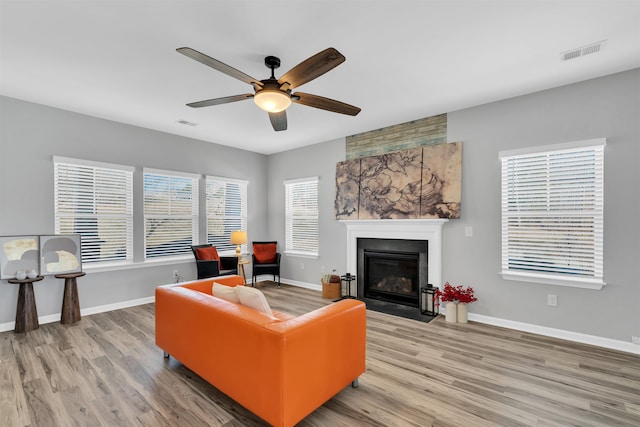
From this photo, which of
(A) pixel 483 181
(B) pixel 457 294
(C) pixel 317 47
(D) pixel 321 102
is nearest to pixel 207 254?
(D) pixel 321 102

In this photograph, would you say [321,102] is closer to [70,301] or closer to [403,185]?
[403,185]

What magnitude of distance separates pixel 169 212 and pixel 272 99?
3.62m

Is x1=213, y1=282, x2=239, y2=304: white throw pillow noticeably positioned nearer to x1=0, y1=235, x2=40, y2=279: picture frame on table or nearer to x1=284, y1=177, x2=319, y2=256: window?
x1=0, y1=235, x2=40, y2=279: picture frame on table

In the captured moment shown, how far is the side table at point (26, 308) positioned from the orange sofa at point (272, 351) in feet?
8.07

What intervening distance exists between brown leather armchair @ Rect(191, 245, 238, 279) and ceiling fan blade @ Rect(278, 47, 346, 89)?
355 centimetres

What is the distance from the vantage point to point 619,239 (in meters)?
3.06

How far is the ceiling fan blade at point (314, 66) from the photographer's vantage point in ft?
6.20

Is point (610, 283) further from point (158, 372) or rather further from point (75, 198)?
point (75, 198)

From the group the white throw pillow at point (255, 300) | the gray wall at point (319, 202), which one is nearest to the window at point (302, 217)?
the gray wall at point (319, 202)

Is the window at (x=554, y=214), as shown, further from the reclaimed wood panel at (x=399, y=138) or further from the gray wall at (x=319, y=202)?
the gray wall at (x=319, y=202)

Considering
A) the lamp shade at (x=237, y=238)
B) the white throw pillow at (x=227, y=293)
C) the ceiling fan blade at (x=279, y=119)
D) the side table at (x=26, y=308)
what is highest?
the ceiling fan blade at (x=279, y=119)

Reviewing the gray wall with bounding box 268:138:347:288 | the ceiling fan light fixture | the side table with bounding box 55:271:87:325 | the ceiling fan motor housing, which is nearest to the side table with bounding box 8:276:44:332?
the side table with bounding box 55:271:87:325

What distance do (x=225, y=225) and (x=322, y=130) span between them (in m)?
2.75

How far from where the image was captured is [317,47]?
2570mm
